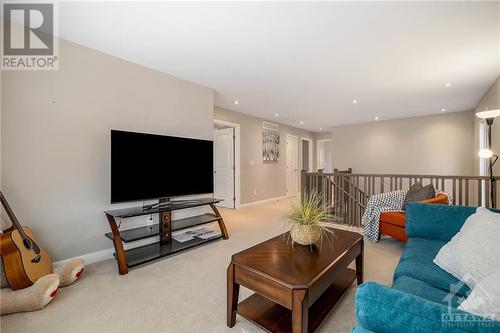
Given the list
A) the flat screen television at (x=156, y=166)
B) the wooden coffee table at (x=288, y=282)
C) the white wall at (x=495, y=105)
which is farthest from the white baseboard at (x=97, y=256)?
the white wall at (x=495, y=105)

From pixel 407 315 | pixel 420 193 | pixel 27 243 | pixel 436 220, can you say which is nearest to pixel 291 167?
pixel 420 193

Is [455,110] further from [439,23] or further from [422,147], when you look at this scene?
[439,23]

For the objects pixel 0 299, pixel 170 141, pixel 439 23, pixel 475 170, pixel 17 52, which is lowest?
pixel 0 299

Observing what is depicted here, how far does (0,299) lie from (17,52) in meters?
2.23

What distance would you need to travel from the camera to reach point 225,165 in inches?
228

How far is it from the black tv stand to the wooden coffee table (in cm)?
141

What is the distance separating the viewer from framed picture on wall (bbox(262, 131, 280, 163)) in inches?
A: 254

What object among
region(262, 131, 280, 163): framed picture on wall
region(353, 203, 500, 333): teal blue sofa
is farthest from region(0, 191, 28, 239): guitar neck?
region(262, 131, 280, 163): framed picture on wall

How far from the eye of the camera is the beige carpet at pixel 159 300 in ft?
5.32

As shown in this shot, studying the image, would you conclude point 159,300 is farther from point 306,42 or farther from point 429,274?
point 306,42

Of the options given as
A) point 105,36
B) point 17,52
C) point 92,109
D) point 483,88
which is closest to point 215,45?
point 105,36

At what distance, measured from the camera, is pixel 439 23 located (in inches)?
83.7

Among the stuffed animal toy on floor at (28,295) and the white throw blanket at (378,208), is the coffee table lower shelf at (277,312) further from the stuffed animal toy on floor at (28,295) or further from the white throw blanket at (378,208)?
the white throw blanket at (378,208)

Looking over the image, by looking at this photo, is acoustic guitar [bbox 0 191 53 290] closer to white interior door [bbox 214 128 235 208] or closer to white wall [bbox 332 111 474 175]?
white interior door [bbox 214 128 235 208]
